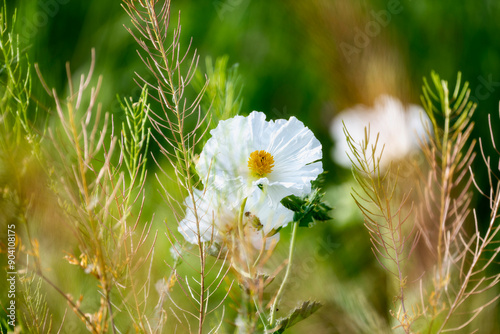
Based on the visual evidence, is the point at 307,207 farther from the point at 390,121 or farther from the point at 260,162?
the point at 390,121

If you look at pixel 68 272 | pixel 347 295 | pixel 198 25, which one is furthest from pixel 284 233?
pixel 198 25

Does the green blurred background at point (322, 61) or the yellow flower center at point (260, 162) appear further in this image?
the green blurred background at point (322, 61)

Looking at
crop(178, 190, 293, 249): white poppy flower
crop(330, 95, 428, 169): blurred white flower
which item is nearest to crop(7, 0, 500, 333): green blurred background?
crop(330, 95, 428, 169): blurred white flower

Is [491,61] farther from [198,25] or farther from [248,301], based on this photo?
[248,301]

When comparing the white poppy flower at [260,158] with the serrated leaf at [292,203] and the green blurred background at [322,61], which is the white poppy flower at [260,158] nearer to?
the serrated leaf at [292,203]

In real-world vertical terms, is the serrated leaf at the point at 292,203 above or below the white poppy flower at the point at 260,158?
below

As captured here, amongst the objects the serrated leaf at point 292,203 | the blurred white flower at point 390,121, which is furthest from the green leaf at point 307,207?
the blurred white flower at point 390,121
